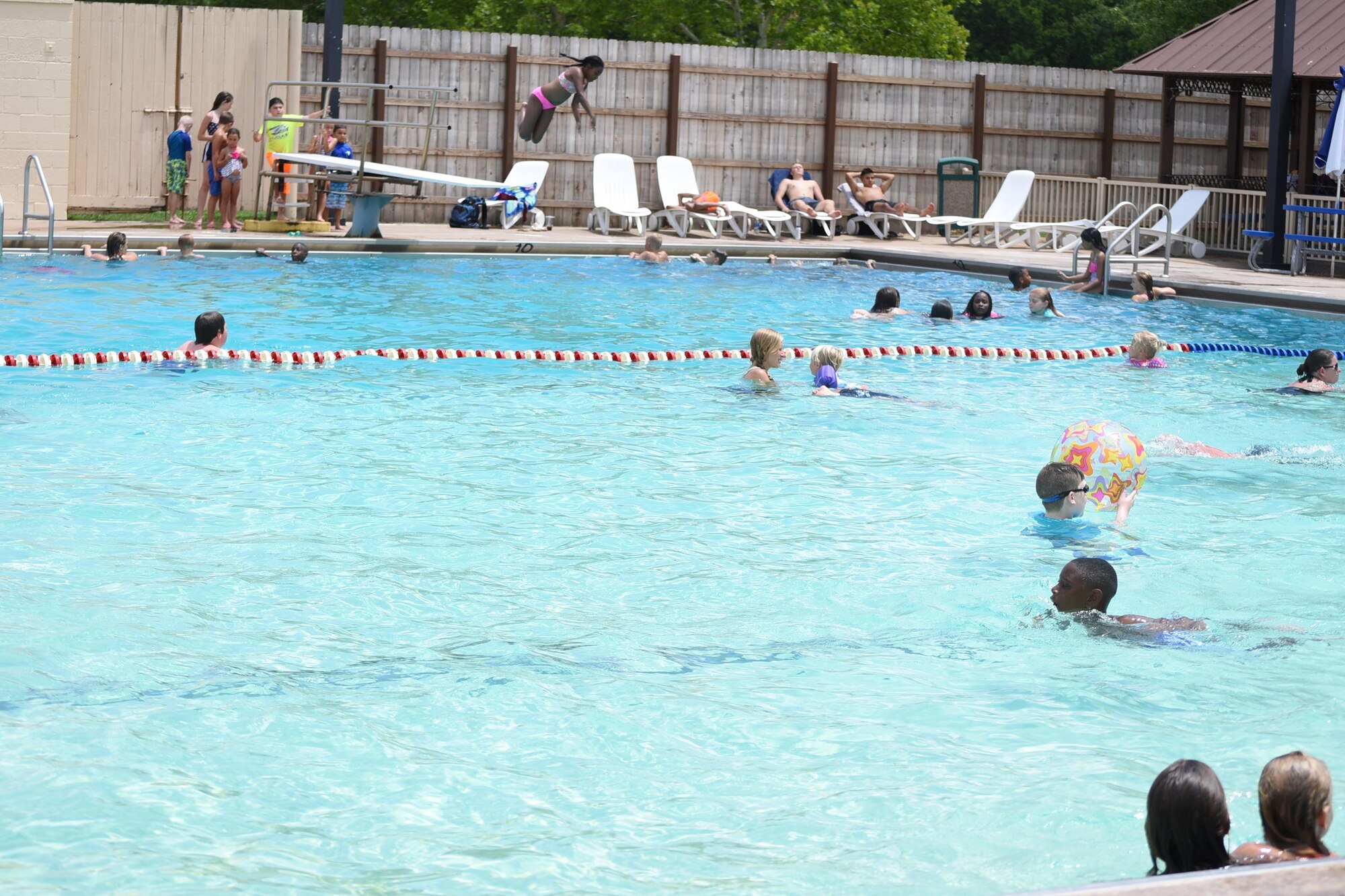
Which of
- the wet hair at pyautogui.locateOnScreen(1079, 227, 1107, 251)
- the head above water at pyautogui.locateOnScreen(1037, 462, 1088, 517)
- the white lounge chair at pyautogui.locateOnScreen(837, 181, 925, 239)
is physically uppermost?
the white lounge chair at pyautogui.locateOnScreen(837, 181, 925, 239)

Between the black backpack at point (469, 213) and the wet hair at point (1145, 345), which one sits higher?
the black backpack at point (469, 213)

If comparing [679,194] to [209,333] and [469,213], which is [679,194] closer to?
[469,213]

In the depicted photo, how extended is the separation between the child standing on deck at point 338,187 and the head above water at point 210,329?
27.2ft

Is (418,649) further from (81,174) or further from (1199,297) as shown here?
(81,174)

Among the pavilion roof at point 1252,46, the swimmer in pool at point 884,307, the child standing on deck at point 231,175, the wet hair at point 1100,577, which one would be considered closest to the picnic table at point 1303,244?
the pavilion roof at point 1252,46

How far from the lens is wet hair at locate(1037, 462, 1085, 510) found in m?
8.26

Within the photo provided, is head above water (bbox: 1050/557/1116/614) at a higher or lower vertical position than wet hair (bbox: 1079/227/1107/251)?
lower

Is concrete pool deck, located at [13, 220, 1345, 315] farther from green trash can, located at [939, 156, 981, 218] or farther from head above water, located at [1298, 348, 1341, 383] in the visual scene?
head above water, located at [1298, 348, 1341, 383]

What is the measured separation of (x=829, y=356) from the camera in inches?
472

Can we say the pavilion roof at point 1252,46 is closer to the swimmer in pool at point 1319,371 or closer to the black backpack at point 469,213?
the black backpack at point 469,213

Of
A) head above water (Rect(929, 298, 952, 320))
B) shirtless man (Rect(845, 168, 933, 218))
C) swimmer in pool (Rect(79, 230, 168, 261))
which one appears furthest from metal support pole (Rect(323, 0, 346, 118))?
head above water (Rect(929, 298, 952, 320))

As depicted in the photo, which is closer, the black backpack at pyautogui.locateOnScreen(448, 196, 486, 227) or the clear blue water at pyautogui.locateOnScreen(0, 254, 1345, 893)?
the clear blue water at pyautogui.locateOnScreen(0, 254, 1345, 893)

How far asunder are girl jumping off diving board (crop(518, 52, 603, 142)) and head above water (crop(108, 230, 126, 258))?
15.7ft

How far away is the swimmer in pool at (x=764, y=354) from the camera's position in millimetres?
12047
